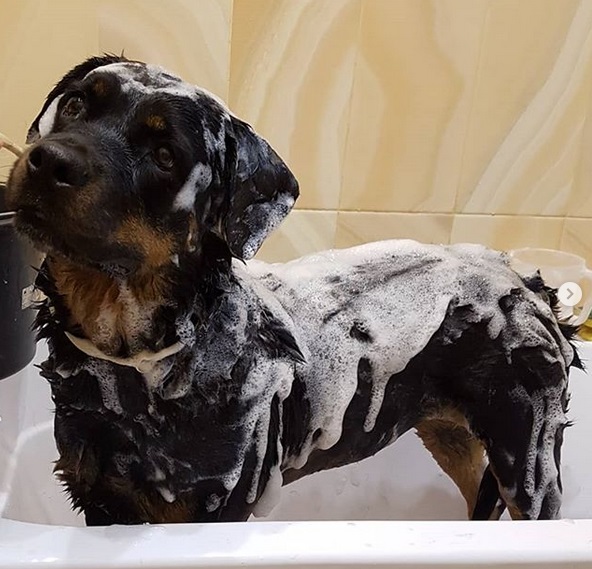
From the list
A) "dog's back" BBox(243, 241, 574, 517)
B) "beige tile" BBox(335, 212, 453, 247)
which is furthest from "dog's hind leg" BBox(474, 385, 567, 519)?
"beige tile" BBox(335, 212, 453, 247)

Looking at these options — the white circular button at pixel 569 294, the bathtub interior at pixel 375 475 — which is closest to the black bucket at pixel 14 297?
the bathtub interior at pixel 375 475

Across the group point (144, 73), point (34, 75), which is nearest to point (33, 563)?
point (144, 73)

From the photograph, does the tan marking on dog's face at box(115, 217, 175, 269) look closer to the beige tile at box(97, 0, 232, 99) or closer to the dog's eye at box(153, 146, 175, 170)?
the dog's eye at box(153, 146, 175, 170)

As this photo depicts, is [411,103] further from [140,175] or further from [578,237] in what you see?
[140,175]

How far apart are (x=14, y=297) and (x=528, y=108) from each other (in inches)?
45.4

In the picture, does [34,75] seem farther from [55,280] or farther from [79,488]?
[79,488]

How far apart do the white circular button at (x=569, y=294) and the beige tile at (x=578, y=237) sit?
19 cm

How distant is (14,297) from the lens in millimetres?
1361

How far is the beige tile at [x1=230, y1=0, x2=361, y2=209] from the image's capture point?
162cm

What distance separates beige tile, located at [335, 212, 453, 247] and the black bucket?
0.69 metres

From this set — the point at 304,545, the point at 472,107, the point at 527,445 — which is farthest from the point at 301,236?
the point at 304,545

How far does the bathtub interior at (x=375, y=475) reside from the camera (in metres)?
1.43

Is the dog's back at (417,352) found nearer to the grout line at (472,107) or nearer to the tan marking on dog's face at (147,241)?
the tan marking on dog's face at (147,241)

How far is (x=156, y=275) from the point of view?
952mm
